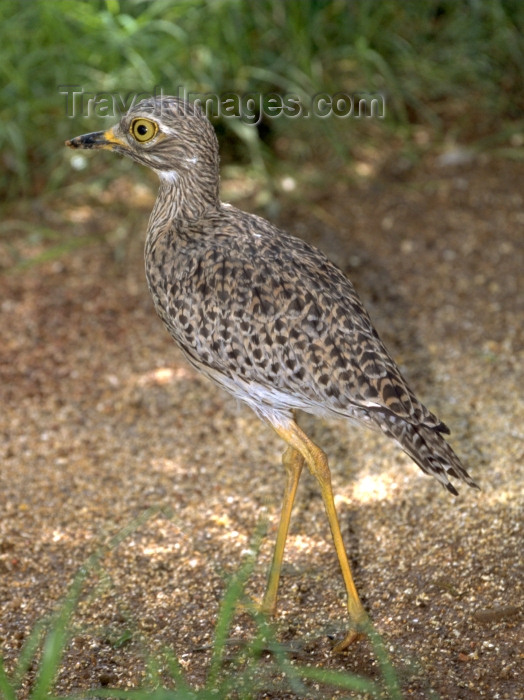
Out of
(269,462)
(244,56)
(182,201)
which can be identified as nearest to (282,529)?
(269,462)

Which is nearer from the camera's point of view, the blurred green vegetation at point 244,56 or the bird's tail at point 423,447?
the bird's tail at point 423,447

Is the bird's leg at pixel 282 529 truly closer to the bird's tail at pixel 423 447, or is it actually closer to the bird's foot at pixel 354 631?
the bird's foot at pixel 354 631

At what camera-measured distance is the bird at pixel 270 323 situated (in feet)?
10.4

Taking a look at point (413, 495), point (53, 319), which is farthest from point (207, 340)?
point (53, 319)

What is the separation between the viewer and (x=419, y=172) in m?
6.66

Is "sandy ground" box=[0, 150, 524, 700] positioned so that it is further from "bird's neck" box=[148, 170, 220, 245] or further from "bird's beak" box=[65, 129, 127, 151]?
"bird's beak" box=[65, 129, 127, 151]

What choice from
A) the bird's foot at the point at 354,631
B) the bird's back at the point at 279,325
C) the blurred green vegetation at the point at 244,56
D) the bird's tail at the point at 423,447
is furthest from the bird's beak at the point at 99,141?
the blurred green vegetation at the point at 244,56

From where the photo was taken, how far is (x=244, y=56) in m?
6.21

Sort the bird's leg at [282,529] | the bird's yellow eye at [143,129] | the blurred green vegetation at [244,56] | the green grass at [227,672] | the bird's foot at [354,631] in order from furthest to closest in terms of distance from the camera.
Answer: the blurred green vegetation at [244,56]
the bird's yellow eye at [143,129]
the bird's leg at [282,529]
the bird's foot at [354,631]
the green grass at [227,672]

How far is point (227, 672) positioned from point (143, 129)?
1883mm

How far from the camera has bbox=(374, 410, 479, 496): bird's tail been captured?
3.10m

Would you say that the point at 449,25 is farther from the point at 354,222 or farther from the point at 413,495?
the point at 413,495

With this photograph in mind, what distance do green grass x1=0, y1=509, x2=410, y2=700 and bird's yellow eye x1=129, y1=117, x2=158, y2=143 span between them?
57.2 inches

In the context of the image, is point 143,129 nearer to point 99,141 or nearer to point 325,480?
point 99,141
